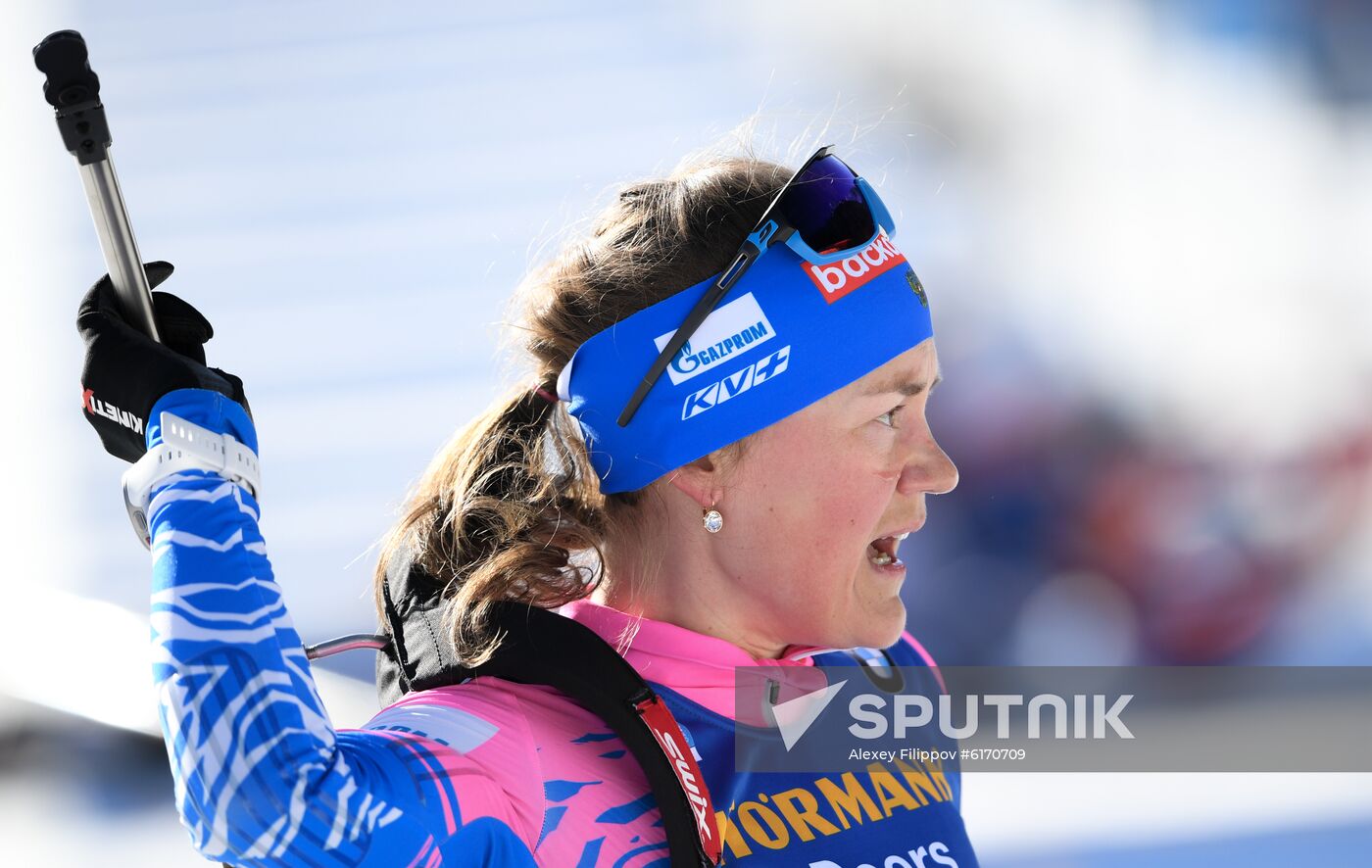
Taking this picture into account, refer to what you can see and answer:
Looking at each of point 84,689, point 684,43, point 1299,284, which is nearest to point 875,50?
point 684,43

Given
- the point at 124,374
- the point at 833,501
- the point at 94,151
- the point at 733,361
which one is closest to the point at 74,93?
the point at 94,151

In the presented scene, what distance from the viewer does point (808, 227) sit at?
4.60 ft

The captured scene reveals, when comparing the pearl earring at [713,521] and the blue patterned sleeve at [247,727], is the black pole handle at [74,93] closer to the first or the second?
the blue patterned sleeve at [247,727]

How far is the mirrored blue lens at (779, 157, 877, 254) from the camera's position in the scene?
4.60 feet

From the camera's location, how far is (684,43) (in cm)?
502

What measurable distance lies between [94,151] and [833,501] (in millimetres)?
760

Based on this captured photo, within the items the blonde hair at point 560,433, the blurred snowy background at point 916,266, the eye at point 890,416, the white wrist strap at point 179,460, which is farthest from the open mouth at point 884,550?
the blurred snowy background at point 916,266

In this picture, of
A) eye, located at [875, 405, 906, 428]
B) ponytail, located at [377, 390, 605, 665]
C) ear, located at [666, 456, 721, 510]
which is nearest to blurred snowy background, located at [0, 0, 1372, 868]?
ponytail, located at [377, 390, 605, 665]

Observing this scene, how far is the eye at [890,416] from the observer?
1388 millimetres

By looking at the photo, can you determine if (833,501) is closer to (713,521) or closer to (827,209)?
(713,521)

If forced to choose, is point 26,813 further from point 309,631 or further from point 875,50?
point 875,50

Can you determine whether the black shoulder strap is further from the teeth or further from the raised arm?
the teeth

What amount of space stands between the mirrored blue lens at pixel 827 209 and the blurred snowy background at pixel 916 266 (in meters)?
2.66

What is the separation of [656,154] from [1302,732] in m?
2.92
